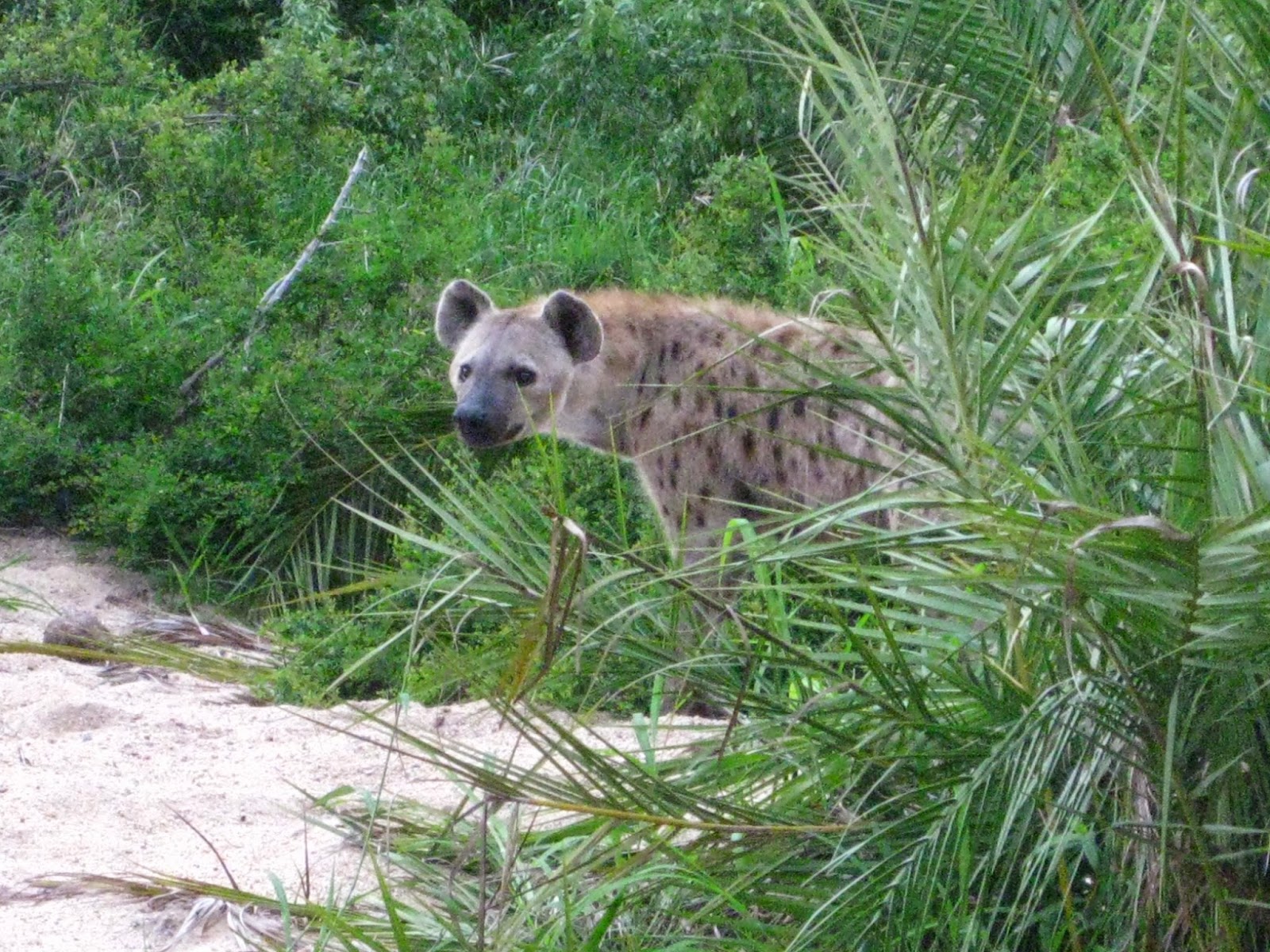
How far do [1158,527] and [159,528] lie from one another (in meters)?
5.03

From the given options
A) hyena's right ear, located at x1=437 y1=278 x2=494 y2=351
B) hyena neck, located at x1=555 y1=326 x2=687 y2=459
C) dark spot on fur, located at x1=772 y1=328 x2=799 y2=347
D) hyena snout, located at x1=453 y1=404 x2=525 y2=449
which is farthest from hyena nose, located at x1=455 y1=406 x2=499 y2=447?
dark spot on fur, located at x1=772 y1=328 x2=799 y2=347

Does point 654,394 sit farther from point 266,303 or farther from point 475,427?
point 266,303

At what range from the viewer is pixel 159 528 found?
20.3 feet

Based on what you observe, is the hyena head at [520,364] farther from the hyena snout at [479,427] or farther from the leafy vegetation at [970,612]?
the leafy vegetation at [970,612]

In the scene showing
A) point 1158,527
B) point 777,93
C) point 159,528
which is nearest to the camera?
point 1158,527

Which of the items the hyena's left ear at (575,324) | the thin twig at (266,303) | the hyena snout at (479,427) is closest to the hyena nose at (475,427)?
the hyena snout at (479,427)

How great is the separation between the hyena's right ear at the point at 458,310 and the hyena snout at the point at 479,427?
1.59 ft

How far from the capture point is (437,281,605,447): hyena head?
529cm

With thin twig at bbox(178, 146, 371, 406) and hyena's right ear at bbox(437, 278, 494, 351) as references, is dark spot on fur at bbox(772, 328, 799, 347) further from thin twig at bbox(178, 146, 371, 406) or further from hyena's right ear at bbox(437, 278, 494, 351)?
thin twig at bbox(178, 146, 371, 406)

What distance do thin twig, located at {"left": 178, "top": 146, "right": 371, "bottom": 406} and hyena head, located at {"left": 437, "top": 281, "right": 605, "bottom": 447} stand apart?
49.9 inches

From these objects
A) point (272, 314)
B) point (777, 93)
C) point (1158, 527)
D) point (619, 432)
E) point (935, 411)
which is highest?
point (1158, 527)

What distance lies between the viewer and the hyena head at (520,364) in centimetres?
529

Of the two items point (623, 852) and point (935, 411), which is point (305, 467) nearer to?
point (623, 852)

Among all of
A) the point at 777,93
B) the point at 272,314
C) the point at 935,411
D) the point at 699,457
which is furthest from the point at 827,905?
the point at 777,93
